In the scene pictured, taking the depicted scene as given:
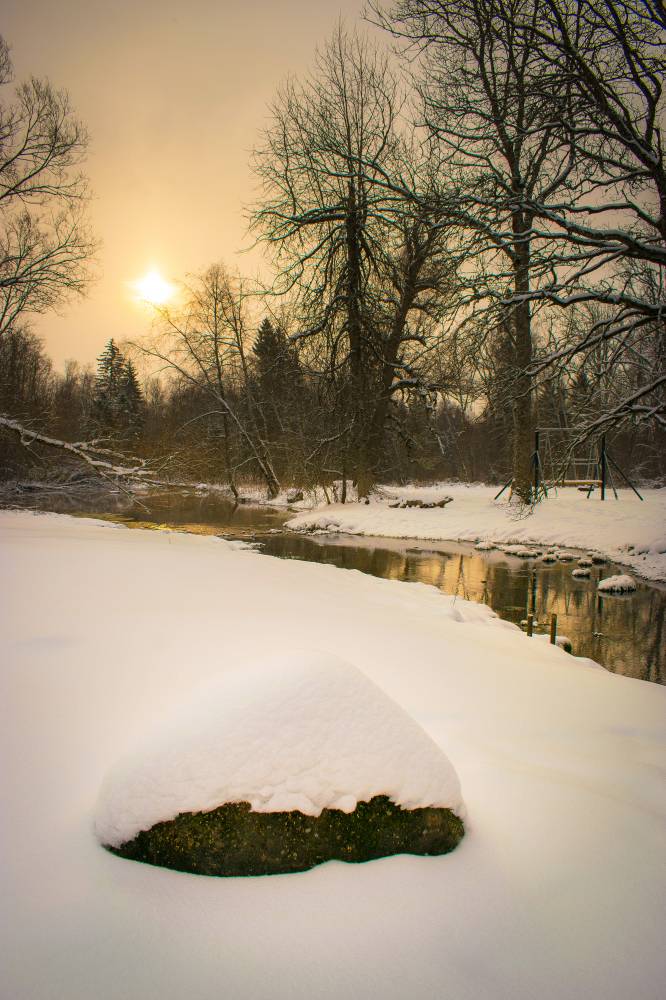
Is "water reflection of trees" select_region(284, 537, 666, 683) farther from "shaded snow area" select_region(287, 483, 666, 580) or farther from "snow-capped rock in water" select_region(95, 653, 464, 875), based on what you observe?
"snow-capped rock in water" select_region(95, 653, 464, 875)

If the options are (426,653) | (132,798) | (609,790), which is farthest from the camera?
(426,653)

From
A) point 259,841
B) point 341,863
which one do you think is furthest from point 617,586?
point 259,841

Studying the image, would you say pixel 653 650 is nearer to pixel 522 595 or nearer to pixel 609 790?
pixel 522 595

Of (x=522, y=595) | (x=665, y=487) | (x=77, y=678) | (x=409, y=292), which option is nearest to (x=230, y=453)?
(x=409, y=292)

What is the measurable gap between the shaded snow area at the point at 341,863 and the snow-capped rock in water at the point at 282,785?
0.08 meters

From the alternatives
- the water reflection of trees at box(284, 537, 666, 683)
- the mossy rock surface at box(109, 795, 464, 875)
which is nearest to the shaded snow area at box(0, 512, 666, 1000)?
the mossy rock surface at box(109, 795, 464, 875)

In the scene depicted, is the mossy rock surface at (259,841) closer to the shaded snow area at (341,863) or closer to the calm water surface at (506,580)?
the shaded snow area at (341,863)

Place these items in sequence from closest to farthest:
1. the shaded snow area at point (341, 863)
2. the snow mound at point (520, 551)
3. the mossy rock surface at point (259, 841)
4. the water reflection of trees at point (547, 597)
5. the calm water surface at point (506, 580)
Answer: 1. the shaded snow area at point (341, 863)
2. the mossy rock surface at point (259, 841)
3. the water reflection of trees at point (547, 597)
4. the calm water surface at point (506, 580)
5. the snow mound at point (520, 551)

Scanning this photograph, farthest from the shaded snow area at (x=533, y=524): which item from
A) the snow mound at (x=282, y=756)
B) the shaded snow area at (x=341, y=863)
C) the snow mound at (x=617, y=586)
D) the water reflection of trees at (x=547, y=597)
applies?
the snow mound at (x=282, y=756)

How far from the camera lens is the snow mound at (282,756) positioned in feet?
5.60

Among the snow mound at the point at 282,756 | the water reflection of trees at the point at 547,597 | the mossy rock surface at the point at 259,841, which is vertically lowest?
the water reflection of trees at the point at 547,597

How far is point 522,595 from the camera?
859 centimetres

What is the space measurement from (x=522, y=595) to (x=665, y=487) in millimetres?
24524

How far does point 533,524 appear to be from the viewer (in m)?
13.8
